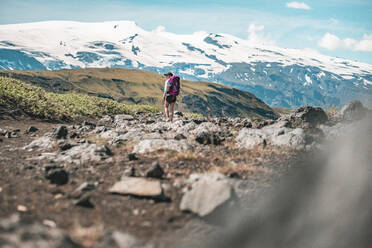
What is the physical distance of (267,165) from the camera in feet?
29.9

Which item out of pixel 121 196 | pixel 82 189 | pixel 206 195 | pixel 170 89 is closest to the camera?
pixel 206 195

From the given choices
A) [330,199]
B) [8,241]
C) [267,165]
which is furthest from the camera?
[267,165]

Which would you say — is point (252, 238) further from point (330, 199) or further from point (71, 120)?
point (71, 120)

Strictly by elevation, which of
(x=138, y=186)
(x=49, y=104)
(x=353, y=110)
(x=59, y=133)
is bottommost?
(x=49, y=104)

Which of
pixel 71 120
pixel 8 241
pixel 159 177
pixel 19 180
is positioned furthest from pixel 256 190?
pixel 71 120

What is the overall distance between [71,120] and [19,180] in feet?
56.2

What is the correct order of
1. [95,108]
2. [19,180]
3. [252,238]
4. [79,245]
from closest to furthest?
[79,245] < [252,238] < [19,180] < [95,108]

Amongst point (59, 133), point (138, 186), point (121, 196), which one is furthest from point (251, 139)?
point (59, 133)

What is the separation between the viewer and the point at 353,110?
17.5 metres

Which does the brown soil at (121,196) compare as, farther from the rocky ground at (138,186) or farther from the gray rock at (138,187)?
the gray rock at (138,187)

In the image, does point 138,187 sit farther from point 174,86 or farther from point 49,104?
point 49,104

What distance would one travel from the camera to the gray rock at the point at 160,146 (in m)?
10.8

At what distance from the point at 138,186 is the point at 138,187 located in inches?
1.6

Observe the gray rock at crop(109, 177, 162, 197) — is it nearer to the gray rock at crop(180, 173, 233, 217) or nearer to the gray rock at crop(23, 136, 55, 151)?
the gray rock at crop(180, 173, 233, 217)
